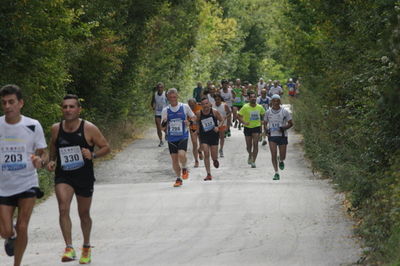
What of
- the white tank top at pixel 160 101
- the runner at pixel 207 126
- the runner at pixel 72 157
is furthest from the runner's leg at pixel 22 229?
the white tank top at pixel 160 101

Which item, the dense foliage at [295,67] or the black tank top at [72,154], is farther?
the dense foliage at [295,67]

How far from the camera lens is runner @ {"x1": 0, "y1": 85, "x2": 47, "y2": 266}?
826 cm

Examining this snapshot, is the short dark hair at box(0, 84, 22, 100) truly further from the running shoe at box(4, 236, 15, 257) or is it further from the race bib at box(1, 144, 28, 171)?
the running shoe at box(4, 236, 15, 257)

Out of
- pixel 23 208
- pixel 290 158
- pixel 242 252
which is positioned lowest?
pixel 290 158

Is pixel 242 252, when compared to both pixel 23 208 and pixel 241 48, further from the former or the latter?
pixel 241 48

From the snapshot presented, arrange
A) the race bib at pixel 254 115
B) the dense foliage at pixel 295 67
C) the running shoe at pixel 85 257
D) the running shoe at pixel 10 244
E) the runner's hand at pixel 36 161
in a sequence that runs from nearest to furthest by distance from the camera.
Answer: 1. the runner's hand at pixel 36 161
2. the running shoe at pixel 10 244
3. the running shoe at pixel 85 257
4. the dense foliage at pixel 295 67
5. the race bib at pixel 254 115

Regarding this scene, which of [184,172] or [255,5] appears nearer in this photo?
[184,172]

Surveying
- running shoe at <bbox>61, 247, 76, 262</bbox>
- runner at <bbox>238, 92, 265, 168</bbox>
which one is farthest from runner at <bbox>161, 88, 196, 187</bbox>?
running shoe at <bbox>61, 247, 76, 262</bbox>

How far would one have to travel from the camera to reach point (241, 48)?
74.4 meters

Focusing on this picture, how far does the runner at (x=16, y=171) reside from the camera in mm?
8258

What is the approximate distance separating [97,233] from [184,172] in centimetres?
664

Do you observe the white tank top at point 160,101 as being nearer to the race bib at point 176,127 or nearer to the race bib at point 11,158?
→ the race bib at point 176,127

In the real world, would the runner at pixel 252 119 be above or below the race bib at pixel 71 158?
below

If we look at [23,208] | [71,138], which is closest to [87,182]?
[71,138]
